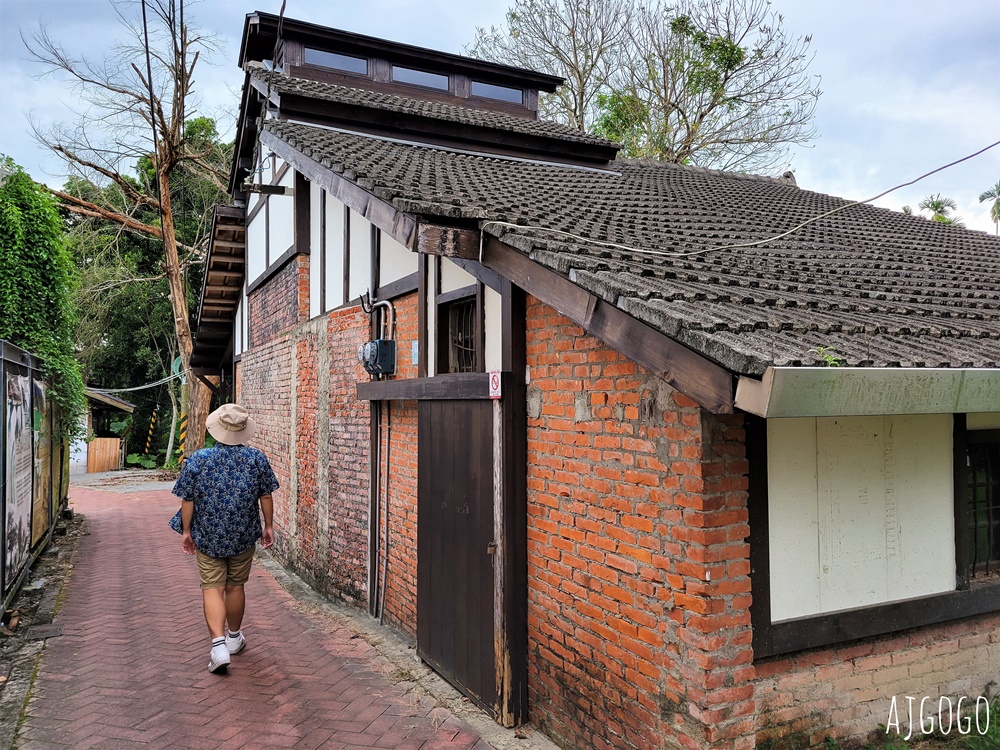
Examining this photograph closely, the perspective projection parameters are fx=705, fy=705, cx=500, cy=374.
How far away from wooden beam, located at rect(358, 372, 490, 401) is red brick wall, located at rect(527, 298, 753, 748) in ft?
1.47

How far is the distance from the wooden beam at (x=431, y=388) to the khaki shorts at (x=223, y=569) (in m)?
1.65

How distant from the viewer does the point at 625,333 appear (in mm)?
2906

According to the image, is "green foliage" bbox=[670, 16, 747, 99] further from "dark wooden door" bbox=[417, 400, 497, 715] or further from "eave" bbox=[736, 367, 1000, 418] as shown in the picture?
"eave" bbox=[736, 367, 1000, 418]

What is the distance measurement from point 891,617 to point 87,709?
4.71 metres

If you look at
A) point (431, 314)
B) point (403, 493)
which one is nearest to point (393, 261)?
point (431, 314)

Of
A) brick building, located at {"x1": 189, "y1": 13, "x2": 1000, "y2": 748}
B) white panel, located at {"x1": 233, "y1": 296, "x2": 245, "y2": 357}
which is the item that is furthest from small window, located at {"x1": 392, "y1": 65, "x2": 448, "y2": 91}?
brick building, located at {"x1": 189, "y1": 13, "x2": 1000, "y2": 748}

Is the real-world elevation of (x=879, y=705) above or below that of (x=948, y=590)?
below

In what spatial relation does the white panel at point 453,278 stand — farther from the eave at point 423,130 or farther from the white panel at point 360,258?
the eave at point 423,130

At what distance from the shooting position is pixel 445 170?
6.35 m

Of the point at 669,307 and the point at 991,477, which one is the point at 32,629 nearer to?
the point at 669,307


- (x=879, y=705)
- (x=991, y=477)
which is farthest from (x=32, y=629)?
(x=991, y=477)

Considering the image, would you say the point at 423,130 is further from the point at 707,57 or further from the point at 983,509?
the point at 707,57

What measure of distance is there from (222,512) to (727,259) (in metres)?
3.82

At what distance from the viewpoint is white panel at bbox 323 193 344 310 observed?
7.69 meters
